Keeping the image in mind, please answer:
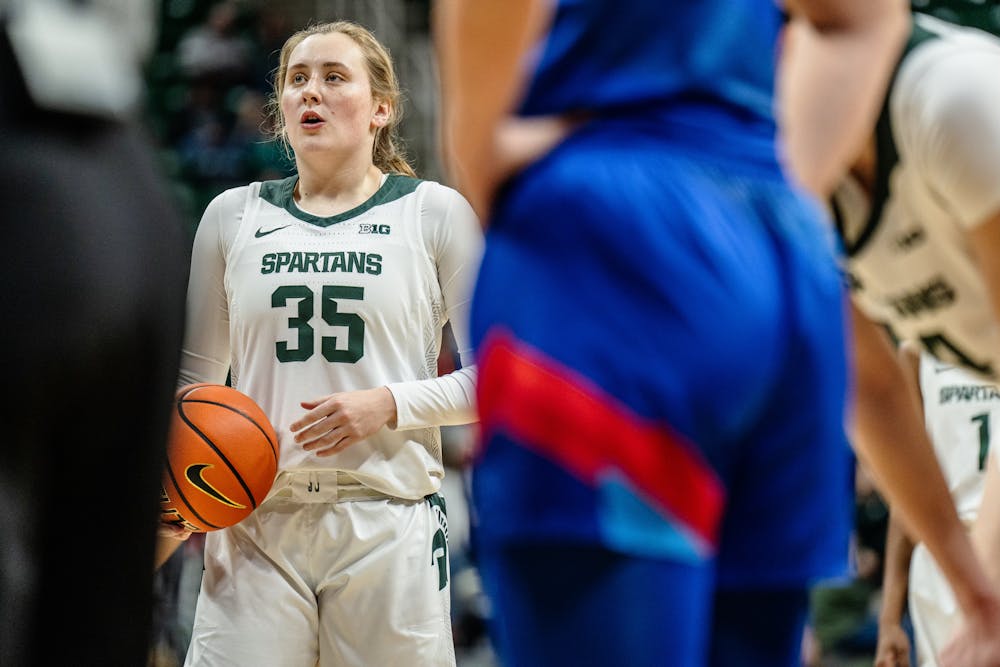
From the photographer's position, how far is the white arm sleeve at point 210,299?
414cm

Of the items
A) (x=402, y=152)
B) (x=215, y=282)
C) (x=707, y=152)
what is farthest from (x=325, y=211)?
(x=707, y=152)

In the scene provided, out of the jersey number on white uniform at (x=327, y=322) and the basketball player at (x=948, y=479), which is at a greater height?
the jersey number on white uniform at (x=327, y=322)

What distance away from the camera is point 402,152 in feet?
16.3

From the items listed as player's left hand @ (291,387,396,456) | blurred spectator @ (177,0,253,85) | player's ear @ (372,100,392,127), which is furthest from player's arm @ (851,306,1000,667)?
blurred spectator @ (177,0,253,85)

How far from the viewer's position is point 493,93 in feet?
4.82

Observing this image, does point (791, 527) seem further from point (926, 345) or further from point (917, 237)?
point (926, 345)

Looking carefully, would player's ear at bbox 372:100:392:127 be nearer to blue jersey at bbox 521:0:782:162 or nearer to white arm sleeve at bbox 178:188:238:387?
white arm sleeve at bbox 178:188:238:387

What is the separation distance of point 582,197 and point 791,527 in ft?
1.43

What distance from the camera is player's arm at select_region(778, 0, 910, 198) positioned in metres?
1.56

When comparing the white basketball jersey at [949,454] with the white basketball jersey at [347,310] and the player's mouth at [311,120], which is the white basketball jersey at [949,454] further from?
the player's mouth at [311,120]

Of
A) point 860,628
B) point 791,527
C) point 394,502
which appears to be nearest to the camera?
point 791,527

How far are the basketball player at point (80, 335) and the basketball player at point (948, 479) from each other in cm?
365

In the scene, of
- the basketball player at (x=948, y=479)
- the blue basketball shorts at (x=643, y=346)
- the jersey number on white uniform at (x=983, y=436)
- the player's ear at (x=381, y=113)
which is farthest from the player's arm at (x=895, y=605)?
the blue basketball shorts at (x=643, y=346)

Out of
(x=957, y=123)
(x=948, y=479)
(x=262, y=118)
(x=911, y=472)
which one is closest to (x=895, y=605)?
(x=948, y=479)
